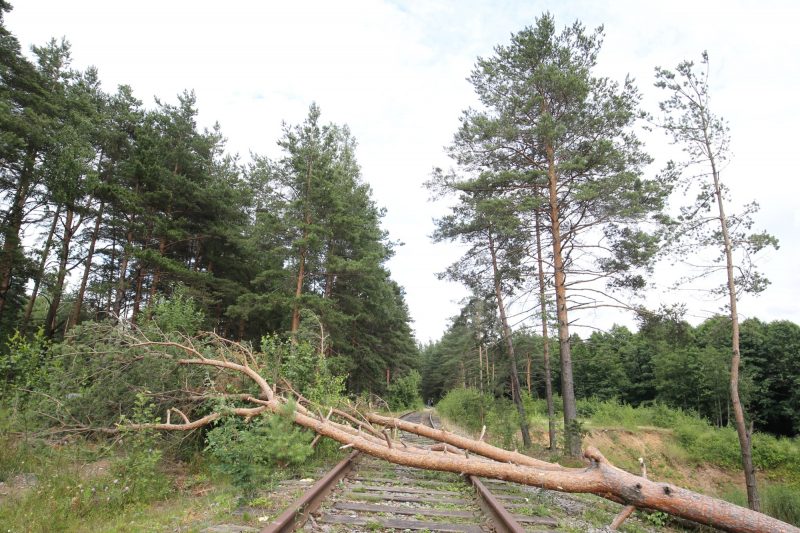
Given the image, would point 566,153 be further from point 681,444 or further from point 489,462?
point 681,444

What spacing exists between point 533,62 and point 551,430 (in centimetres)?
1219

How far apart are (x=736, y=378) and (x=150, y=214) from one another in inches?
872

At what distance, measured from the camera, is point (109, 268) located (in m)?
20.9

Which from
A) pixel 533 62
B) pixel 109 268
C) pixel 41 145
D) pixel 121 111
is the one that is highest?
pixel 121 111

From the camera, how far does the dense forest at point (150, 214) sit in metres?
15.6

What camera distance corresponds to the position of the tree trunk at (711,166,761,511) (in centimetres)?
993

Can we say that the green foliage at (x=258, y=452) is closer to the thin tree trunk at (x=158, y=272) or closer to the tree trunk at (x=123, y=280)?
the thin tree trunk at (x=158, y=272)

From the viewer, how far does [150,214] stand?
17.4 metres

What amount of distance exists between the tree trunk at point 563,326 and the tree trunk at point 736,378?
413 centimetres

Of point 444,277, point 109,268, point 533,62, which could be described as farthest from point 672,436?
point 109,268

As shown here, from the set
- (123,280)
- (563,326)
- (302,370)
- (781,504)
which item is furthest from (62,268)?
(781,504)

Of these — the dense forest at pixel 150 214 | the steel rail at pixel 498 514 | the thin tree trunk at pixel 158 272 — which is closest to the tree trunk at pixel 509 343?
the dense forest at pixel 150 214

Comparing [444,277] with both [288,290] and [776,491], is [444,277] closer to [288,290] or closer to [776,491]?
[288,290]

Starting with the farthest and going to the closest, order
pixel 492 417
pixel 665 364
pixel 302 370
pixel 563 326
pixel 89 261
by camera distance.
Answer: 1. pixel 665 364
2. pixel 89 261
3. pixel 492 417
4. pixel 563 326
5. pixel 302 370
